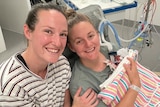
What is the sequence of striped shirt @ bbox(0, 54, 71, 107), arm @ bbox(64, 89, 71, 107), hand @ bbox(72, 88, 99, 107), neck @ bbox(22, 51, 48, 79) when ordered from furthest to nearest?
1. arm @ bbox(64, 89, 71, 107)
2. hand @ bbox(72, 88, 99, 107)
3. neck @ bbox(22, 51, 48, 79)
4. striped shirt @ bbox(0, 54, 71, 107)

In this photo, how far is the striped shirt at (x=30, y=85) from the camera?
894 millimetres

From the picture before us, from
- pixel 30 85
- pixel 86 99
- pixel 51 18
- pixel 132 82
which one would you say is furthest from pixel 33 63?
pixel 132 82

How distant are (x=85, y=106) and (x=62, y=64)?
0.27 meters

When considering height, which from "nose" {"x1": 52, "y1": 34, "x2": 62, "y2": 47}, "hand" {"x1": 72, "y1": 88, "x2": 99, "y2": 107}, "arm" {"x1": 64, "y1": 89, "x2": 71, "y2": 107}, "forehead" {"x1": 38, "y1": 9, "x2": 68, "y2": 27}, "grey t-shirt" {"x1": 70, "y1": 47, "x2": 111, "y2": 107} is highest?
"forehead" {"x1": 38, "y1": 9, "x2": 68, "y2": 27}

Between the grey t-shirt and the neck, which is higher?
the neck

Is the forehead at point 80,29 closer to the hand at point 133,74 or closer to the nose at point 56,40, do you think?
the nose at point 56,40

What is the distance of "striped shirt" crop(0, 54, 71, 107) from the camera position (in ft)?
2.93

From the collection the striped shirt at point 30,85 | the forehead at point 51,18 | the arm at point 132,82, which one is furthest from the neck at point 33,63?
the arm at point 132,82

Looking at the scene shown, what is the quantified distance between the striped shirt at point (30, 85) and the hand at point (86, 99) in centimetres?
10

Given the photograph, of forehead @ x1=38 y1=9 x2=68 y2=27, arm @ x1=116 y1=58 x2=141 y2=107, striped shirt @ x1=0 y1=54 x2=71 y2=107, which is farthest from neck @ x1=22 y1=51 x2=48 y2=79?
arm @ x1=116 y1=58 x2=141 y2=107

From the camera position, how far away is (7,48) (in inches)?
119

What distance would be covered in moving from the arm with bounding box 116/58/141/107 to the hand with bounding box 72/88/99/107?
0.48ft

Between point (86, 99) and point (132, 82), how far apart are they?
1.07 feet

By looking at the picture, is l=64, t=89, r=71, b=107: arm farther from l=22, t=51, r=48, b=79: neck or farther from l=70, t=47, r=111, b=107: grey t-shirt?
l=22, t=51, r=48, b=79: neck
